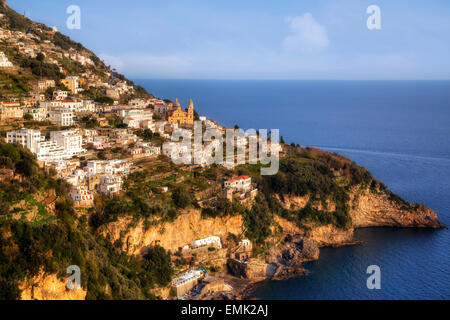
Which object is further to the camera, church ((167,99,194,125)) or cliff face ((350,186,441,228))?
church ((167,99,194,125))

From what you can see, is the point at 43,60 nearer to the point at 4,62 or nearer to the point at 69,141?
the point at 4,62

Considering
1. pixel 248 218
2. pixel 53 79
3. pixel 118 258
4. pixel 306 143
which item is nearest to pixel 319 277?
pixel 248 218

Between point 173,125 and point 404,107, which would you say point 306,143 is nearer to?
point 173,125

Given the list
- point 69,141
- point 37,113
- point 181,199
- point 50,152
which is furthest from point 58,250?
→ point 37,113

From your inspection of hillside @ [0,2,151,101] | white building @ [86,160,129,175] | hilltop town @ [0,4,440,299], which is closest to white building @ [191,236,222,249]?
hilltop town @ [0,4,440,299]

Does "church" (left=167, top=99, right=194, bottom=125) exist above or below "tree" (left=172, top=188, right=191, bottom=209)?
above

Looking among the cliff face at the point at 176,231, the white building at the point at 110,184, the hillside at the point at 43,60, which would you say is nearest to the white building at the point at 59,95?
the hillside at the point at 43,60

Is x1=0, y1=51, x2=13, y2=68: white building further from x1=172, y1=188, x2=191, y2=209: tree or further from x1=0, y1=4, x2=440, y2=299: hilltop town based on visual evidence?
x1=172, y1=188, x2=191, y2=209: tree
